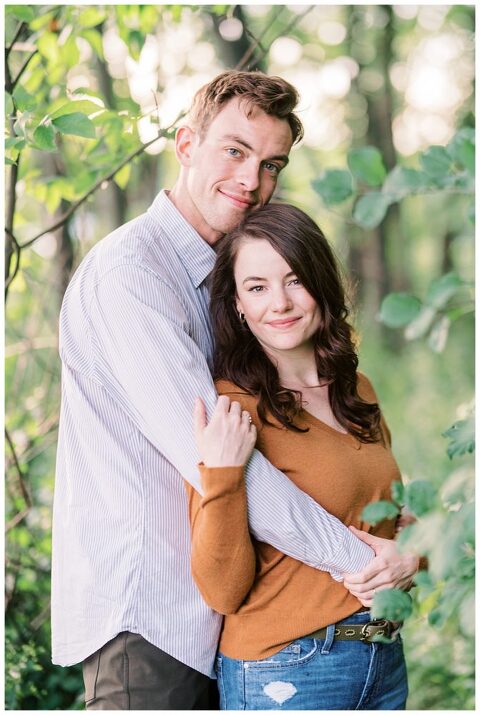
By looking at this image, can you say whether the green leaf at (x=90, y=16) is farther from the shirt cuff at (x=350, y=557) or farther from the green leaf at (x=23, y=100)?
the shirt cuff at (x=350, y=557)

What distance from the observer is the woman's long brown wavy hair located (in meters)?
2.45

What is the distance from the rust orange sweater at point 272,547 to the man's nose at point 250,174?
0.65 meters

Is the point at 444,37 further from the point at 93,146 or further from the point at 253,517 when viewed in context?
the point at 253,517

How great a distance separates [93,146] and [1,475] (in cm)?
→ 142

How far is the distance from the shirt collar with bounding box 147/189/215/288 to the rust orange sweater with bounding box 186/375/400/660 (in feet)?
1.32

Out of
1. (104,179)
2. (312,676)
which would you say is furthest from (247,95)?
(312,676)

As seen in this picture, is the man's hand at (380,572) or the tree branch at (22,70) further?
the tree branch at (22,70)

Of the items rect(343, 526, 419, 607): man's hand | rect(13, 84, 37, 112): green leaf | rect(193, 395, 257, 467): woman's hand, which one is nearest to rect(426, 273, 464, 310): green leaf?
rect(193, 395, 257, 467): woman's hand

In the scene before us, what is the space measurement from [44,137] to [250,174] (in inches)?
25.1

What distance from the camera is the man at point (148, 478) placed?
90.0 inches

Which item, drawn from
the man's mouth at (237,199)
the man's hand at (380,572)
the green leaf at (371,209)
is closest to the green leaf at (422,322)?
the green leaf at (371,209)

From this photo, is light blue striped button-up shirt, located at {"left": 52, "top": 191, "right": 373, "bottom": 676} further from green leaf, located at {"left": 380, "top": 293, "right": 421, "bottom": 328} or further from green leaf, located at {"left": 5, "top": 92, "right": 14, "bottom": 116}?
green leaf, located at {"left": 380, "top": 293, "right": 421, "bottom": 328}

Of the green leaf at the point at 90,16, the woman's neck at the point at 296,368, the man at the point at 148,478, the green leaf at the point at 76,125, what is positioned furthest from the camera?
the green leaf at the point at 90,16

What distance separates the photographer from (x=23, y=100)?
2820mm
